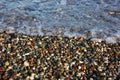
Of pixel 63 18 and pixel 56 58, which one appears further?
pixel 63 18

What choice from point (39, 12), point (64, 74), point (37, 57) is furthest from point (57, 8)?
point (64, 74)

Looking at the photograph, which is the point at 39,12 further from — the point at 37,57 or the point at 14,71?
the point at 14,71

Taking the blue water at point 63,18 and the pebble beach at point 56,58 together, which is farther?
the blue water at point 63,18

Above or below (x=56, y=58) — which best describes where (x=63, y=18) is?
above

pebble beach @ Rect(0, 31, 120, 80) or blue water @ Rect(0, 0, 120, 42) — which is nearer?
pebble beach @ Rect(0, 31, 120, 80)
